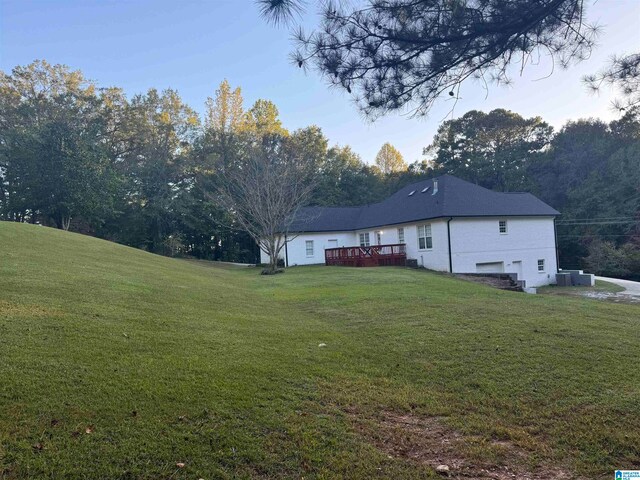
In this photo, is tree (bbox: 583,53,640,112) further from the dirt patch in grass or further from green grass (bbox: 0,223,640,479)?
the dirt patch in grass

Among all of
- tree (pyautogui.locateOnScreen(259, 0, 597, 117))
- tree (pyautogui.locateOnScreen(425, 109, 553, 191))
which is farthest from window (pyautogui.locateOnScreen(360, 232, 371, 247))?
tree (pyautogui.locateOnScreen(259, 0, 597, 117))

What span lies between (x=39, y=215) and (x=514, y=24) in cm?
3623

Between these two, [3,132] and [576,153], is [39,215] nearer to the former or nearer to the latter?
[3,132]

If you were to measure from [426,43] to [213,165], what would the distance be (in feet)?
105

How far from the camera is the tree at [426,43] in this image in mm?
4613

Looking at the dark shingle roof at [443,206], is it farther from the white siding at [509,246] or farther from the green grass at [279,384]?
the green grass at [279,384]

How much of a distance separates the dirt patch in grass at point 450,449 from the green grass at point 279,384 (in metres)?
0.08

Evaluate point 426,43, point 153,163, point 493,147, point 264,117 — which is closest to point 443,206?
point 426,43

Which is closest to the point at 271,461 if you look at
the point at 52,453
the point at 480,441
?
the point at 52,453

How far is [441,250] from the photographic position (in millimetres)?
21078

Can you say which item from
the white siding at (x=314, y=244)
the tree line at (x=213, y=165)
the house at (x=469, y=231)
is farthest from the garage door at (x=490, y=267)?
the tree line at (x=213, y=165)

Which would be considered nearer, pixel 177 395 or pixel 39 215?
pixel 177 395

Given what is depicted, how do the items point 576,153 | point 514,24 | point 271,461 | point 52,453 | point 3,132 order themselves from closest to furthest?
point 52,453 → point 271,461 → point 514,24 → point 3,132 → point 576,153

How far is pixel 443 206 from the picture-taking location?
21.4 meters
